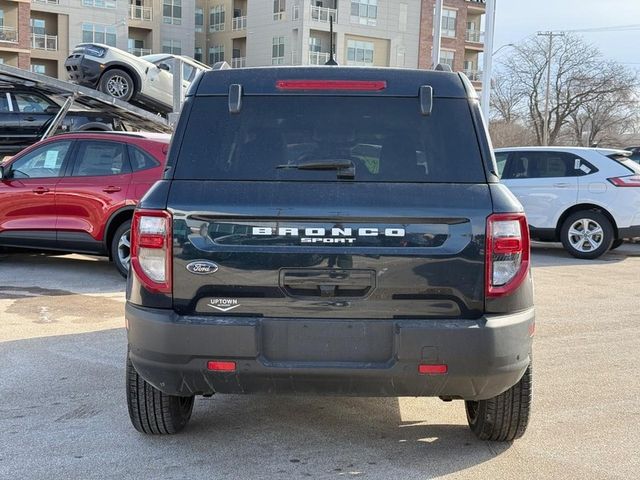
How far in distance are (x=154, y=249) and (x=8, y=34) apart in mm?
49822

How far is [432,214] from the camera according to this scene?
341 centimetres

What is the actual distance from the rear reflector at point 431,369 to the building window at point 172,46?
57.9 metres

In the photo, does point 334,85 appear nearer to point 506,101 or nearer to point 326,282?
point 326,282

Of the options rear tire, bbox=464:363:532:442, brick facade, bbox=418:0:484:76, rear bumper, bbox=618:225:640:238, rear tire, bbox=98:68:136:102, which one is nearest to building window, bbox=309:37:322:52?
brick facade, bbox=418:0:484:76

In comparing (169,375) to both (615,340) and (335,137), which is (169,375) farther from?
(615,340)

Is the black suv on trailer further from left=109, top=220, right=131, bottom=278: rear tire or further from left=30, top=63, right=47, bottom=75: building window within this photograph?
left=30, top=63, right=47, bottom=75: building window

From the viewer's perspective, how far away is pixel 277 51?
56.9 metres

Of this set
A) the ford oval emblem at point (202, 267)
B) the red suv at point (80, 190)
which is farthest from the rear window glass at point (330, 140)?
the red suv at point (80, 190)

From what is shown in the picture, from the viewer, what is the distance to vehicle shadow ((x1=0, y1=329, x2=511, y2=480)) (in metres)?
3.84

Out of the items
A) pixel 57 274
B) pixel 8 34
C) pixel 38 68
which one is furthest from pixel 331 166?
pixel 38 68

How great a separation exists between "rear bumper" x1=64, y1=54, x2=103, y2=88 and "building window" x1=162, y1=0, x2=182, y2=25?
4322 cm

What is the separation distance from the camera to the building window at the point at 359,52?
5625cm

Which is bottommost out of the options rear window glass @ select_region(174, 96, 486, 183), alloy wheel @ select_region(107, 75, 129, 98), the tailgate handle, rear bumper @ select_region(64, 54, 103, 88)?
the tailgate handle

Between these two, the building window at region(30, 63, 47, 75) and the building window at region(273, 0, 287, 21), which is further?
the building window at region(273, 0, 287, 21)
